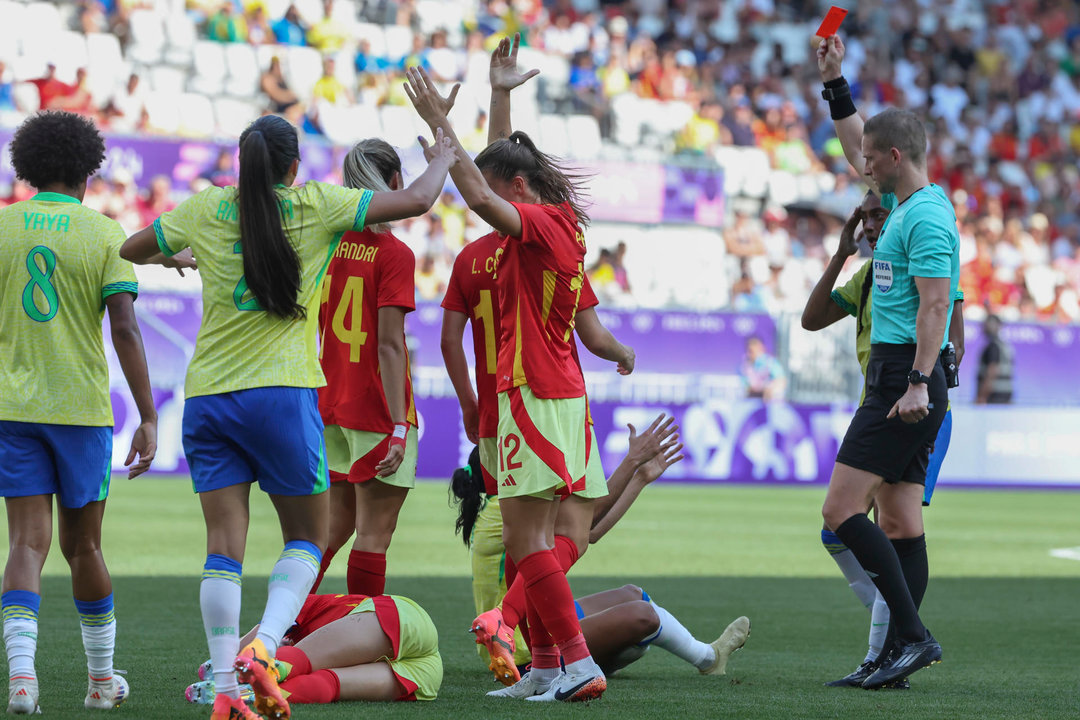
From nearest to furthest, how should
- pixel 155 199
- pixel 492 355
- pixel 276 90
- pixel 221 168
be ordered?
pixel 492 355
pixel 155 199
pixel 221 168
pixel 276 90

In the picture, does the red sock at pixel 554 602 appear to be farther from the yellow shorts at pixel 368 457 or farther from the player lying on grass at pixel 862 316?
the player lying on grass at pixel 862 316

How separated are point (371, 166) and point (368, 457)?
1.25 m

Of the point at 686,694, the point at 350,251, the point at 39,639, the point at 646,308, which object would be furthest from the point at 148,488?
the point at 686,694

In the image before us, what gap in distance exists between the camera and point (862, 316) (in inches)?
250

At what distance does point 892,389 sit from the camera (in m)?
5.58

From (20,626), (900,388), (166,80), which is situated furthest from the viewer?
(166,80)

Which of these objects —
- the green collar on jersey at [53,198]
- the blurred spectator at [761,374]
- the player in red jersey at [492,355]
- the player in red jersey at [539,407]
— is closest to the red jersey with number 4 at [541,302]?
the player in red jersey at [539,407]

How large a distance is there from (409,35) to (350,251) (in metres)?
19.0

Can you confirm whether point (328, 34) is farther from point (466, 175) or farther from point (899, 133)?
point (466, 175)

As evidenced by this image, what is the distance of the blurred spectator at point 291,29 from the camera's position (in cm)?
2314

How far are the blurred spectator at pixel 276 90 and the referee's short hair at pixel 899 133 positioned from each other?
56.0 ft

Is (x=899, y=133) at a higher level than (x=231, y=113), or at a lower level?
lower

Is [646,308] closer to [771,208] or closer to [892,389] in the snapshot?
[771,208]

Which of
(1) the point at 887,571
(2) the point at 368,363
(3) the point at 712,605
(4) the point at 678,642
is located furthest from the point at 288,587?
(3) the point at 712,605
